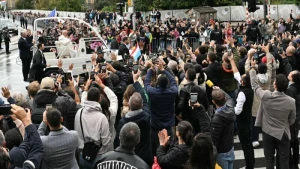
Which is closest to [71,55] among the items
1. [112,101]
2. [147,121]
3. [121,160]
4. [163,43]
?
[163,43]

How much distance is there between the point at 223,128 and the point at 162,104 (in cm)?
125

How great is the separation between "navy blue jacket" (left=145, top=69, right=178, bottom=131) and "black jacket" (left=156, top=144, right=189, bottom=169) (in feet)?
7.02

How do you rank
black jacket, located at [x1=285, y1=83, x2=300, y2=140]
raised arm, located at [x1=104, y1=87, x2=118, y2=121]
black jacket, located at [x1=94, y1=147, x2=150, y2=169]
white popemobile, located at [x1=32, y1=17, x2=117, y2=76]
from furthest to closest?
white popemobile, located at [x1=32, y1=17, x2=117, y2=76] → black jacket, located at [x1=285, y1=83, x2=300, y2=140] → raised arm, located at [x1=104, y1=87, x2=118, y2=121] → black jacket, located at [x1=94, y1=147, x2=150, y2=169]

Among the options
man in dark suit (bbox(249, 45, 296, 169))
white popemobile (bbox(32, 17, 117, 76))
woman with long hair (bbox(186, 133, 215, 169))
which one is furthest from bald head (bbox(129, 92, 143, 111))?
white popemobile (bbox(32, 17, 117, 76))

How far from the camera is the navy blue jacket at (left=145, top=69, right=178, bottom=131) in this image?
22.9 ft

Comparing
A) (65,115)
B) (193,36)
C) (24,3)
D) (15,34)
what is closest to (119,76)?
(65,115)

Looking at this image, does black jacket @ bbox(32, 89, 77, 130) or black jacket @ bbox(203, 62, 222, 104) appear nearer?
black jacket @ bbox(32, 89, 77, 130)

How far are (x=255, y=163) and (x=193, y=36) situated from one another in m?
13.8

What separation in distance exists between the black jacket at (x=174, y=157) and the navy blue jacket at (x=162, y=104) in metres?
2.14

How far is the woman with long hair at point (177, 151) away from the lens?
4.79 m

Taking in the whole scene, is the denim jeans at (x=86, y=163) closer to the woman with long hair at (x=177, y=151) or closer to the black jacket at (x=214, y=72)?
the woman with long hair at (x=177, y=151)

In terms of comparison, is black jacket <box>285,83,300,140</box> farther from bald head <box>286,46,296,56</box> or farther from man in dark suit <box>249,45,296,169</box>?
bald head <box>286,46,296,56</box>

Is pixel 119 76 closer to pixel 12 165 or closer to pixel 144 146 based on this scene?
pixel 144 146

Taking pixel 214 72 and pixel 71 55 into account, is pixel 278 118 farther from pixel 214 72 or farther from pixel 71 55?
pixel 71 55
